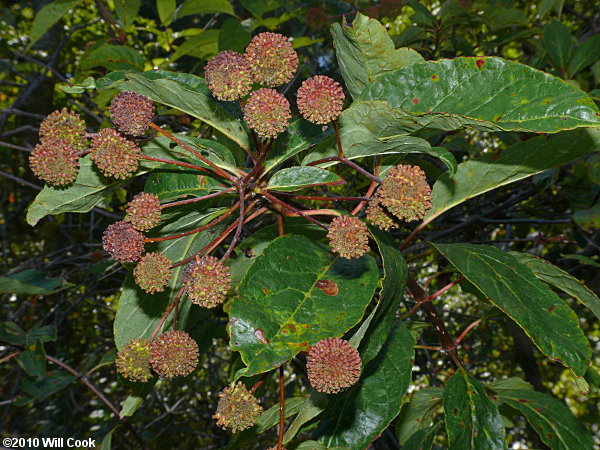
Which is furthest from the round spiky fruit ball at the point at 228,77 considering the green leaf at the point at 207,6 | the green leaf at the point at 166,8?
the green leaf at the point at 166,8

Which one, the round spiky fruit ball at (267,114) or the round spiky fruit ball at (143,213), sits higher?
the round spiky fruit ball at (267,114)

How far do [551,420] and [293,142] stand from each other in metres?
1.23

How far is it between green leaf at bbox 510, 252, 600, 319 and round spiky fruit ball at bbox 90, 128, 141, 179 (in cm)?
110

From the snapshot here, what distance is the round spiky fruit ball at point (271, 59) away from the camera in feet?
4.01

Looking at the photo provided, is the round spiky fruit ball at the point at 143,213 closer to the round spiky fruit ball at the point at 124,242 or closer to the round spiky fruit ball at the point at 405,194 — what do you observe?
the round spiky fruit ball at the point at 124,242

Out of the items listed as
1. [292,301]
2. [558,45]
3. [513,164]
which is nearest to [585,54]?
[558,45]

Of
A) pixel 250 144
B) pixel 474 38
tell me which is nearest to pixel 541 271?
pixel 250 144

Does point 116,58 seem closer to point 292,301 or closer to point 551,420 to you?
point 292,301

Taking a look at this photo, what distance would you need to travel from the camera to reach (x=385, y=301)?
109cm

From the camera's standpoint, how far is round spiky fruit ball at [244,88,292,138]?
119 cm

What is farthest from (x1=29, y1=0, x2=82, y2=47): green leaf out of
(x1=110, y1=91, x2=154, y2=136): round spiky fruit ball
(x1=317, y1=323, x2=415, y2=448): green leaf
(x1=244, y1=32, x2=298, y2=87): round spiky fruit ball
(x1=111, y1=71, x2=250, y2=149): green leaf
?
(x1=317, y1=323, x2=415, y2=448): green leaf

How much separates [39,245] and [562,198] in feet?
18.8

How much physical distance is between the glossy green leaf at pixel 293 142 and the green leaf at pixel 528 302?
16.8 inches

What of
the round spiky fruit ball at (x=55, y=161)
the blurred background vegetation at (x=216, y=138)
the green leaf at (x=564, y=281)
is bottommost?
Answer: the blurred background vegetation at (x=216, y=138)
